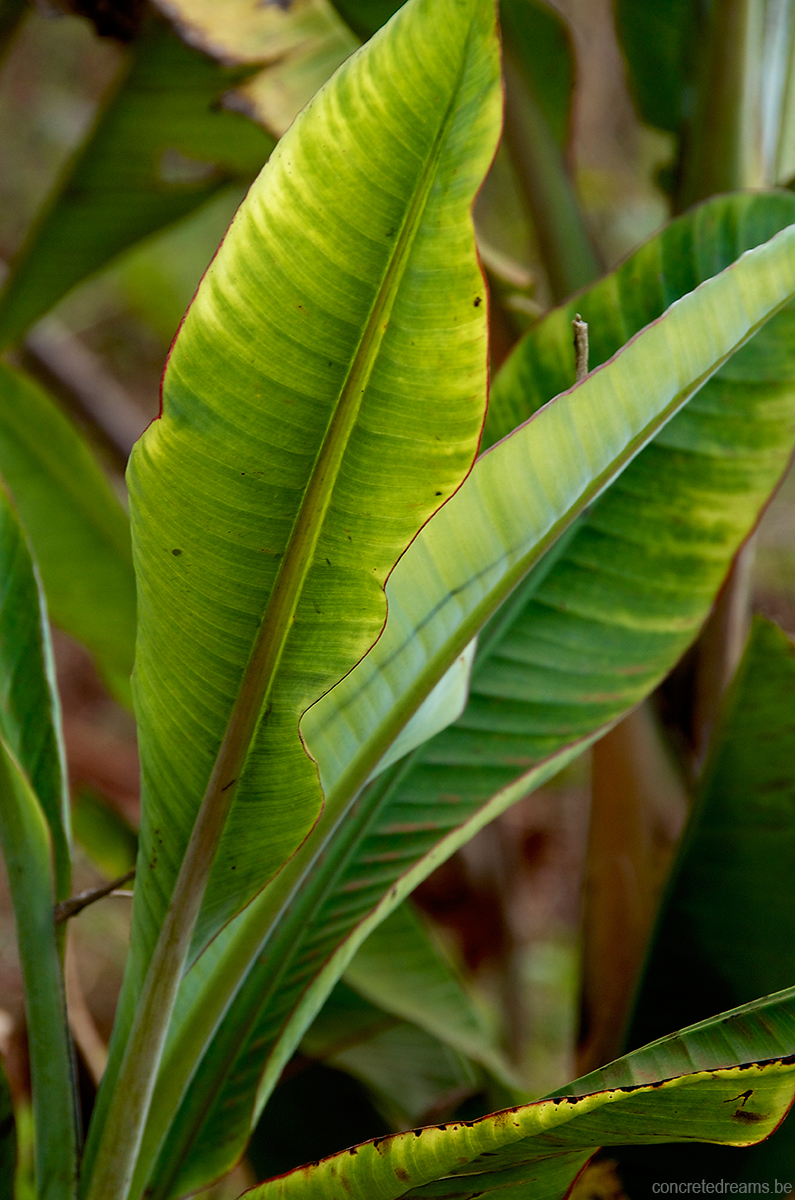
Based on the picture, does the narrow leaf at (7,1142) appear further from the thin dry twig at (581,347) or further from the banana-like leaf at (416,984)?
the thin dry twig at (581,347)

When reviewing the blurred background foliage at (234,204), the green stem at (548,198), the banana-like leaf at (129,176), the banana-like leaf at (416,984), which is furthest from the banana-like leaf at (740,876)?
the banana-like leaf at (129,176)

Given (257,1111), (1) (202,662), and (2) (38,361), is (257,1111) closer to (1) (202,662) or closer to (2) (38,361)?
(1) (202,662)

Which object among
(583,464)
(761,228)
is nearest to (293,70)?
(761,228)

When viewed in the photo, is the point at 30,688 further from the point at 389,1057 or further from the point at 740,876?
the point at 389,1057

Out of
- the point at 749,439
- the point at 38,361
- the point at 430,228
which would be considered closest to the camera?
the point at 430,228

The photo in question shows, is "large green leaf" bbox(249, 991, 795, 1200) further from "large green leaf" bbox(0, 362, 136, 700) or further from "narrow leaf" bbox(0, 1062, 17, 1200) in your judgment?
"large green leaf" bbox(0, 362, 136, 700)

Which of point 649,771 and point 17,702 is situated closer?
point 17,702

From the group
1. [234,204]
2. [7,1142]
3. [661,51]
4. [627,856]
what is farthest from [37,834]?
[234,204]

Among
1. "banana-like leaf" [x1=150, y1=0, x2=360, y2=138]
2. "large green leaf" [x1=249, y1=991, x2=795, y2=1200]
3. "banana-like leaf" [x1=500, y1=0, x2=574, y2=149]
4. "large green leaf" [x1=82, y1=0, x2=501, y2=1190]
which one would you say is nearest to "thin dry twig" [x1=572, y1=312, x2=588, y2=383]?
"large green leaf" [x1=82, y1=0, x2=501, y2=1190]
